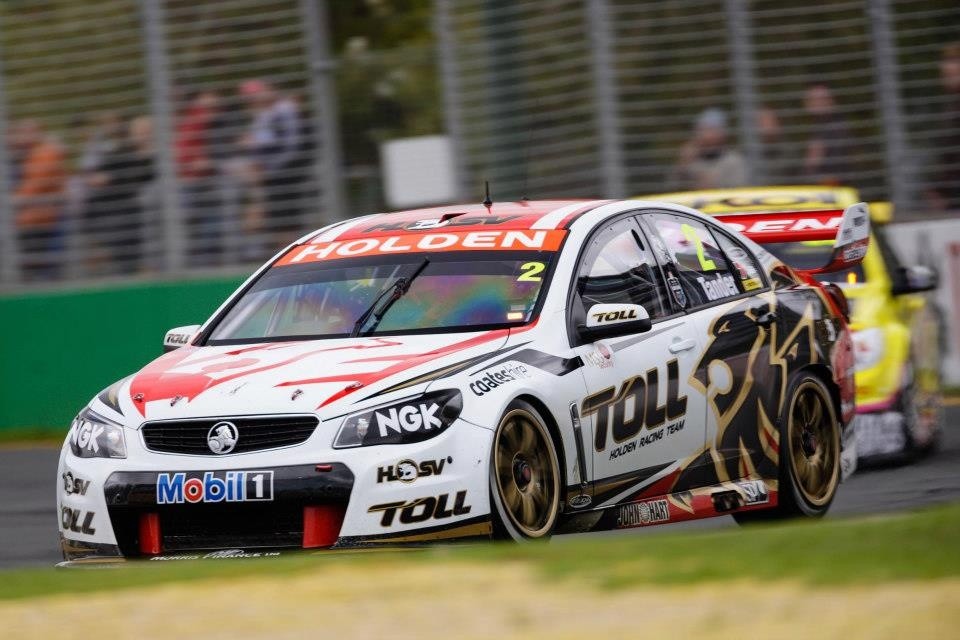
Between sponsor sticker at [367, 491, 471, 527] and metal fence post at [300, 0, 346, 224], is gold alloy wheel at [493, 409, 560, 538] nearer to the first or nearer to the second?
sponsor sticker at [367, 491, 471, 527]

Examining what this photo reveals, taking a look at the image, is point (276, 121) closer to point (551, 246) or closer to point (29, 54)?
point (29, 54)

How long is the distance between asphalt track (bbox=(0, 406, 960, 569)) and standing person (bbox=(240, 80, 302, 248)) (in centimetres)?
370

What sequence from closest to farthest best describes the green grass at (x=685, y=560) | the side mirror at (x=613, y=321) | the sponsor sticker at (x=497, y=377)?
1. the green grass at (x=685, y=560)
2. the sponsor sticker at (x=497, y=377)
3. the side mirror at (x=613, y=321)

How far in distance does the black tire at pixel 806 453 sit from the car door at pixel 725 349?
9 cm

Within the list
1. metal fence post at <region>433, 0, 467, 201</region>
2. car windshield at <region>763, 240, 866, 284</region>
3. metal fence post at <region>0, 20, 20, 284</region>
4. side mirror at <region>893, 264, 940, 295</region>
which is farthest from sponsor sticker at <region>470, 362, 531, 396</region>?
metal fence post at <region>0, 20, 20, 284</region>

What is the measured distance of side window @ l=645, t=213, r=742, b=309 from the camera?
873 centimetres

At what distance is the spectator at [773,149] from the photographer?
50.5 feet

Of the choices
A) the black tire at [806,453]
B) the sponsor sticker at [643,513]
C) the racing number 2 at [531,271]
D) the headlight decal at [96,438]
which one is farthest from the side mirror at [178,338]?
the black tire at [806,453]

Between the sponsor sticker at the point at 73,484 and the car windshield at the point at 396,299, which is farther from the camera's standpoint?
the car windshield at the point at 396,299

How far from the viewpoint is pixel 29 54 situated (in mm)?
17312

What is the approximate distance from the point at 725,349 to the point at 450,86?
790cm

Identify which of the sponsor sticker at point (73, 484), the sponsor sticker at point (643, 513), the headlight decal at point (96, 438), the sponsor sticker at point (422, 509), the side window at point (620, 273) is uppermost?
the side window at point (620, 273)

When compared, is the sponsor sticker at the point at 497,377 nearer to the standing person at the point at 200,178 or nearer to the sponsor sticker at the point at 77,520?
the sponsor sticker at the point at 77,520

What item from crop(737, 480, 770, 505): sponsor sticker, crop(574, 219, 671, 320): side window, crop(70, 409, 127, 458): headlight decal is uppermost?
crop(574, 219, 671, 320): side window
